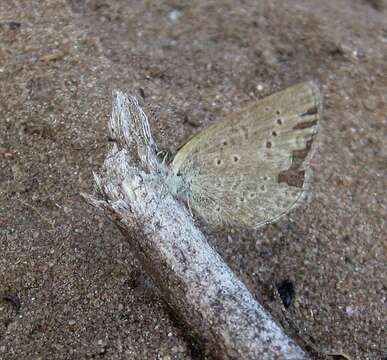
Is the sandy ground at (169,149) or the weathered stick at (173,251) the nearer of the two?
the weathered stick at (173,251)

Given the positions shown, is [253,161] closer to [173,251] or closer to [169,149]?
[169,149]

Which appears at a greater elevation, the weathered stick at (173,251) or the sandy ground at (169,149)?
the weathered stick at (173,251)

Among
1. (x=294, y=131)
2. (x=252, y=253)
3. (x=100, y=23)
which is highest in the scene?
(x=294, y=131)

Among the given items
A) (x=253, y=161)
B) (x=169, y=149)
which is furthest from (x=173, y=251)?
(x=169, y=149)

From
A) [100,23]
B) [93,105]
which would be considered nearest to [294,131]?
[93,105]

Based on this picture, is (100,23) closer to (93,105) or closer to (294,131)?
(93,105)
